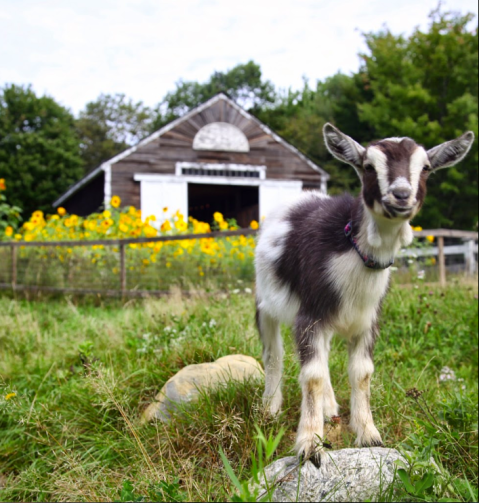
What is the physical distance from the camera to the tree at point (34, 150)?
1190 inches

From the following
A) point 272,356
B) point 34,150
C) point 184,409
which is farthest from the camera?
point 34,150

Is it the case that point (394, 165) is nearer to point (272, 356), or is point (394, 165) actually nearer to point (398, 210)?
point (398, 210)

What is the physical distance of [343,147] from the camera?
2.71 m

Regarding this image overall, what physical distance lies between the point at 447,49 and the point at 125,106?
28872 mm

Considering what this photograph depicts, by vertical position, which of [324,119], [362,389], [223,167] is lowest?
[362,389]

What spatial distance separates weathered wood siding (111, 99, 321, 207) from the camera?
18375 mm

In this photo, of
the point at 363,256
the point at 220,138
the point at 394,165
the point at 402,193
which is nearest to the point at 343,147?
the point at 394,165

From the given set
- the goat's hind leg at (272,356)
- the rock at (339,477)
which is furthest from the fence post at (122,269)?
the rock at (339,477)

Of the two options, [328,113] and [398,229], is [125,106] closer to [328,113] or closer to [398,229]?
[328,113]

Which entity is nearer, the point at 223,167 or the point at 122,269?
the point at 122,269

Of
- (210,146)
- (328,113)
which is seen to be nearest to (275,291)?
(210,146)

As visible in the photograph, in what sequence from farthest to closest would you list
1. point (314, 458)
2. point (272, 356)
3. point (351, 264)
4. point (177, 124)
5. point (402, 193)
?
point (177, 124)
point (272, 356)
point (351, 264)
point (314, 458)
point (402, 193)

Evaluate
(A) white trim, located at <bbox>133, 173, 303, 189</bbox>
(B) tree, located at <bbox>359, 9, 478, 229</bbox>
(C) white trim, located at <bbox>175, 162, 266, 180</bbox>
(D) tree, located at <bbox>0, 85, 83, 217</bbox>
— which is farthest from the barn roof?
(D) tree, located at <bbox>0, 85, 83, 217</bbox>

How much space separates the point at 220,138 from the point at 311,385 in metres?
17.3
